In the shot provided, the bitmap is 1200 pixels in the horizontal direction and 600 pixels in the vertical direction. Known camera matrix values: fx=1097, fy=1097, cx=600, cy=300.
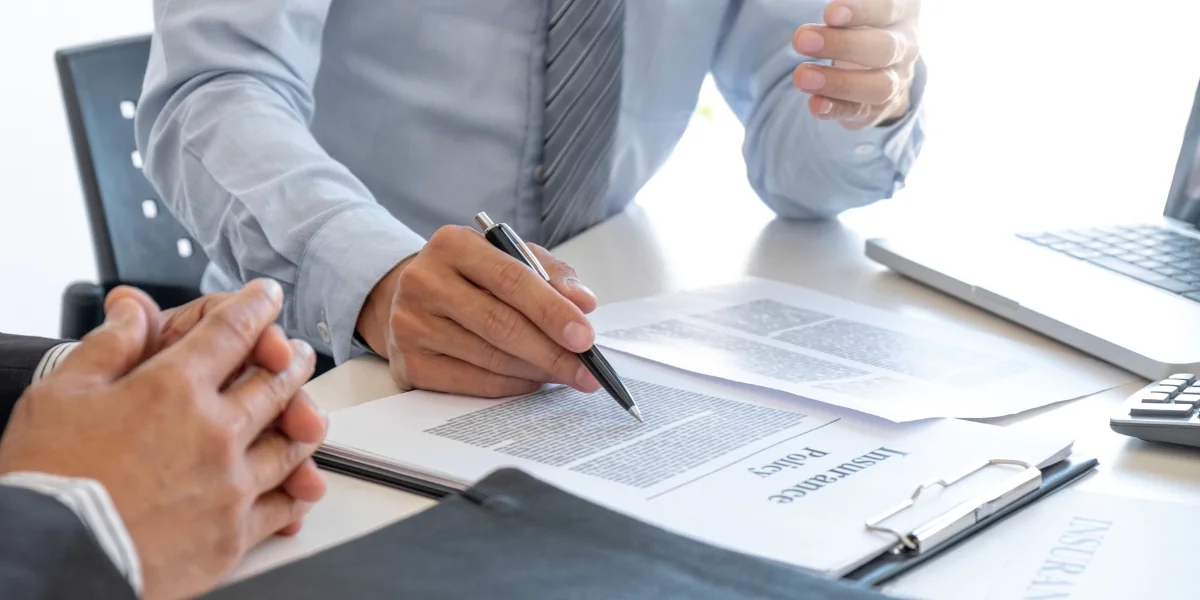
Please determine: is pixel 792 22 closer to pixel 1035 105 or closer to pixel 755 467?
pixel 755 467

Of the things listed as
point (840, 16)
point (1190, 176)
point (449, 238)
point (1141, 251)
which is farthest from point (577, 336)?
point (1190, 176)

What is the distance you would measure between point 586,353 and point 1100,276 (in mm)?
482

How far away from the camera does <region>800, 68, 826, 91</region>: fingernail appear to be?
915 millimetres

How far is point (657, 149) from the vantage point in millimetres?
1271

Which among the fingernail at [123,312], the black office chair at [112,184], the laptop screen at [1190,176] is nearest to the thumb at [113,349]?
the fingernail at [123,312]

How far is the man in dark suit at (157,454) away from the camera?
0.40 meters

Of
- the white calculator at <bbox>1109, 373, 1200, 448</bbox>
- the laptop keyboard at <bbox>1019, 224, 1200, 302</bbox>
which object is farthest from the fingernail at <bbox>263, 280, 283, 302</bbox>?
the laptop keyboard at <bbox>1019, 224, 1200, 302</bbox>

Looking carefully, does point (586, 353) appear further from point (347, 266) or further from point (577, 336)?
point (347, 266)

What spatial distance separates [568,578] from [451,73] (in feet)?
2.46

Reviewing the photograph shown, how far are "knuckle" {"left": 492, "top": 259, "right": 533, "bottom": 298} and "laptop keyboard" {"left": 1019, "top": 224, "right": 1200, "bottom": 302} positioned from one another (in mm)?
527

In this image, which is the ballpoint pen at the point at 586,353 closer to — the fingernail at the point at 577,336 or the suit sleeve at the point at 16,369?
the fingernail at the point at 577,336

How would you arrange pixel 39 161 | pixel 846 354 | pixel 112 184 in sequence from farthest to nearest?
pixel 39 161
pixel 112 184
pixel 846 354

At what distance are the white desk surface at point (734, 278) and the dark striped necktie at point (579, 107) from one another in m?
0.04

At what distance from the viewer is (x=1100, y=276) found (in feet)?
2.91
